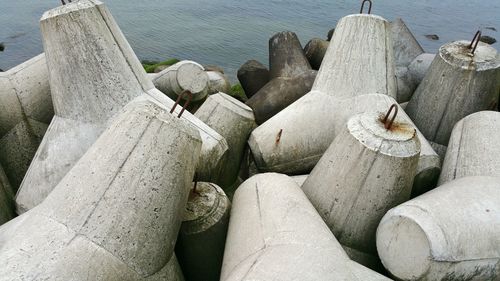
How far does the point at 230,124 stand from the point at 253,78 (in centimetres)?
139

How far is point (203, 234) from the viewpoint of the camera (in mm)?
2033

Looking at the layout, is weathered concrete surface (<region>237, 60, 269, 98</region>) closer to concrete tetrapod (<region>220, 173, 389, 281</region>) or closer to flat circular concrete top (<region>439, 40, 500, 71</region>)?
flat circular concrete top (<region>439, 40, 500, 71</region>)

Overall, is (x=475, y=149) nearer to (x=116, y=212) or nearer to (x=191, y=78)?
(x=116, y=212)

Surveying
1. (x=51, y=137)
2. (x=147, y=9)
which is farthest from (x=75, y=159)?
(x=147, y=9)

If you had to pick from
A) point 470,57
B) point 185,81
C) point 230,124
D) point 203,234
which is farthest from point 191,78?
point 470,57

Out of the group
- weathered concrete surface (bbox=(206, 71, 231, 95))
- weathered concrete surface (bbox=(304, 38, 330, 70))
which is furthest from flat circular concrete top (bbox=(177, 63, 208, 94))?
weathered concrete surface (bbox=(304, 38, 330, 70))

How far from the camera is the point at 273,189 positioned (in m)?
2.05

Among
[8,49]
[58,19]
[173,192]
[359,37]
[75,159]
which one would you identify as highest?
[58,19]

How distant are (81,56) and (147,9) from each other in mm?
6428

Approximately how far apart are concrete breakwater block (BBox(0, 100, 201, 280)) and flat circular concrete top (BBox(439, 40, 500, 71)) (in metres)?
1.75

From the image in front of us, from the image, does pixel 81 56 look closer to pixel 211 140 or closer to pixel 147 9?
pixel 211 140

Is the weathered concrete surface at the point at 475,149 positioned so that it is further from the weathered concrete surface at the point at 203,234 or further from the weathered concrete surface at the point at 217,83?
the weathered concrete surface at the point at 217,83

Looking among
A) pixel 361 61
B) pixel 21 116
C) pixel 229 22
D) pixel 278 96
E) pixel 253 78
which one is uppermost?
pixel 361 61

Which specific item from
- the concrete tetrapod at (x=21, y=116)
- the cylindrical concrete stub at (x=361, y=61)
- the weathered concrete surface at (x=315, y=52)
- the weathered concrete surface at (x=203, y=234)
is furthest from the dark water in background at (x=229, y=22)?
the weathered concrete surface at (x=203, y=234)
